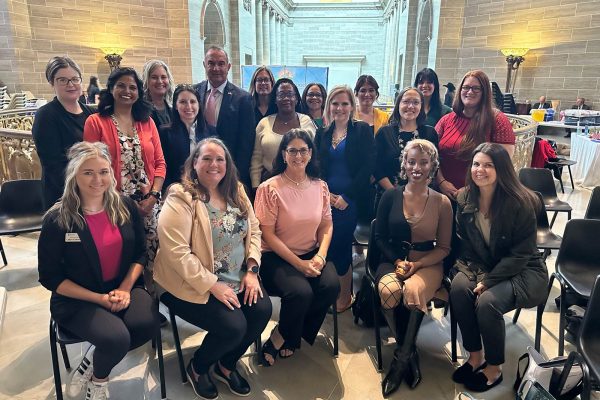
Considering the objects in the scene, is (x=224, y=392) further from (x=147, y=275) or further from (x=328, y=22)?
(x=328, y=22)

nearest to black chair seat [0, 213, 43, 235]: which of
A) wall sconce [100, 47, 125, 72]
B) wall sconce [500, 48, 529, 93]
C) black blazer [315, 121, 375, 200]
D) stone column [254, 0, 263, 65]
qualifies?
black blazer [315, 121, 375, 200]

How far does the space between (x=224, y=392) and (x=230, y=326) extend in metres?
0.42

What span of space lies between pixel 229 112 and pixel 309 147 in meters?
0.83

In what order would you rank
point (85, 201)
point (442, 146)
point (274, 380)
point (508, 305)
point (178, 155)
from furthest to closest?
point (442, 146)
point (178, 155)
point (274, 380)
point (508, 305)
point (85, 201)

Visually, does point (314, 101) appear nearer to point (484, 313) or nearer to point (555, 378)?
point (484, 313)

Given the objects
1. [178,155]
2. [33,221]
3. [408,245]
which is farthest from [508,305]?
[33,221]

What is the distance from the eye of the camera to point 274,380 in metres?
2.29

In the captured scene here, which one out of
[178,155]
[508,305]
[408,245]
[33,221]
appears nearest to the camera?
[508,305]

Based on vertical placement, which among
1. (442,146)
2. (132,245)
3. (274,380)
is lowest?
(274,380)

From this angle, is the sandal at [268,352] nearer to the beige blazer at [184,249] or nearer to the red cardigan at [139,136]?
the beige blazer at [184,249]

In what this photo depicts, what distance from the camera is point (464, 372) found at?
2244 millimetres

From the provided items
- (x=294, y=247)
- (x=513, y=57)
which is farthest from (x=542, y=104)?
(x=294, y=247)

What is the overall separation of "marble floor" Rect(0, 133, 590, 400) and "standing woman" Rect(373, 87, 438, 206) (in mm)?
1094

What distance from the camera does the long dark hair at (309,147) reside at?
8.02ft
